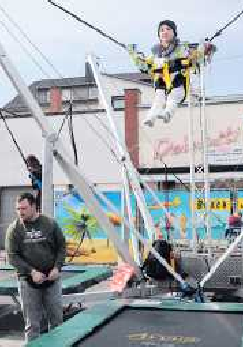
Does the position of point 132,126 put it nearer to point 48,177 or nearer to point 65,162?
point 65,162

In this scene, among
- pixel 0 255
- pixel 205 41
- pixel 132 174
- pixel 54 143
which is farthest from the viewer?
pixel 0 255

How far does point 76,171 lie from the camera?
577cm

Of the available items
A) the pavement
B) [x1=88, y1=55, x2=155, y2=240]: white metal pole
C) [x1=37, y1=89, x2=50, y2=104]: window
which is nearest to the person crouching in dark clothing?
[x1=88, y1=55, x2=155, y2=240]: white metal pole

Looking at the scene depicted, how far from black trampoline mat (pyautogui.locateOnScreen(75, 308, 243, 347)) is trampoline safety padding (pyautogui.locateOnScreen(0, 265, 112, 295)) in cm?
192

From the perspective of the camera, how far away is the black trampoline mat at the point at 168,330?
424 cm

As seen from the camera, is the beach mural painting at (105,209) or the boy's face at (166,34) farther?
the beach mural painting at (105,209)

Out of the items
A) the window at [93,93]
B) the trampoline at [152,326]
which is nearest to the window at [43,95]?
the window at [93,93]

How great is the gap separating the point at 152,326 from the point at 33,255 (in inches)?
44.9

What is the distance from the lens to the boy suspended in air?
736 centimetres

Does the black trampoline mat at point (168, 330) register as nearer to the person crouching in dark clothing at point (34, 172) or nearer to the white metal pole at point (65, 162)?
the white metal pole at point (65, 162)

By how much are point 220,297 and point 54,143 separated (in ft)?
10.6

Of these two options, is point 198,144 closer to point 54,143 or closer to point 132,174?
point 132,174

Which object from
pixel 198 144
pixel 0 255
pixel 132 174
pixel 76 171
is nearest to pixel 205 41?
pixel 132 174

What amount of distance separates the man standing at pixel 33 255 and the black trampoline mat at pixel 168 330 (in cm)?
63
